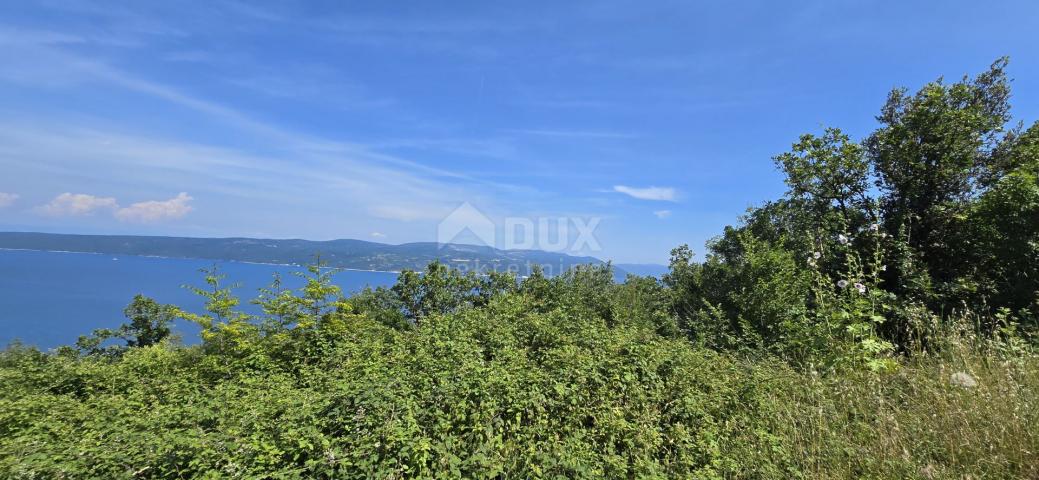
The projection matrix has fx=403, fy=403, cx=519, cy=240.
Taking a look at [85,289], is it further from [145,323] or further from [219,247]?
[145,323]

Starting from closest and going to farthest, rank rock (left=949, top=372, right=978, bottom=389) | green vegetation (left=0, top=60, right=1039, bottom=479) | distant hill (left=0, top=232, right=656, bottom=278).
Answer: green vegetation (left=0, top=60, right=1039, bottom=479), rock (left=949, top=372, right=978, bottom=389), distant hill (left=0, top=232, right=656, bottom=278)

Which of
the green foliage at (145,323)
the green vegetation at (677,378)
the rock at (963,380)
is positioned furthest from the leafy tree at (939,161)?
the green foliage at (145,323)

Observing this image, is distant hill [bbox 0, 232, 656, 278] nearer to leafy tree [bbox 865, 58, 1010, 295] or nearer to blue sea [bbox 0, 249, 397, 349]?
blue sea [bbox 0, 249, 397, 349]

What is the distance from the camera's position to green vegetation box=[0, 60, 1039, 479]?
272 cm

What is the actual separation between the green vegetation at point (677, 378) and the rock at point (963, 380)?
21 millimetres

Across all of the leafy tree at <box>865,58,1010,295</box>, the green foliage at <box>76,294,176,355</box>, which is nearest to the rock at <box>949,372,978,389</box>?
the leafy tree at <box>865,58,1010,295</box>

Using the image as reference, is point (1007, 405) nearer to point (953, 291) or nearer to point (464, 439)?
point (464, 439)

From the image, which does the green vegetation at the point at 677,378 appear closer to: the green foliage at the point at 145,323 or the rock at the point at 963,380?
the rock at the point at 963,380

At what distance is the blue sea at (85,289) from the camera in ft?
159

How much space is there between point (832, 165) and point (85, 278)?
204453 mm

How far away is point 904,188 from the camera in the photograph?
760cm

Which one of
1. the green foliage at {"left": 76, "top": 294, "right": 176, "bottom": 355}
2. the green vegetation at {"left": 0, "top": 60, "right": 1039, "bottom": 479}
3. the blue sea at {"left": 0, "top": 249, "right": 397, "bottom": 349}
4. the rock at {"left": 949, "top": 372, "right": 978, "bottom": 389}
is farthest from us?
the blue sea at {"left": 0, "top": 249, "right": 397, "bottom": 349}

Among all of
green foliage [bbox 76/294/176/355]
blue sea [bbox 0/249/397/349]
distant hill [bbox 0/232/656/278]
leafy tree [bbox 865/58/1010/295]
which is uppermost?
leafy tree [bbox 865/58/1010/295]

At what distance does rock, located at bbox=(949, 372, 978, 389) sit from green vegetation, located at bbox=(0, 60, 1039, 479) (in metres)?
0.02
